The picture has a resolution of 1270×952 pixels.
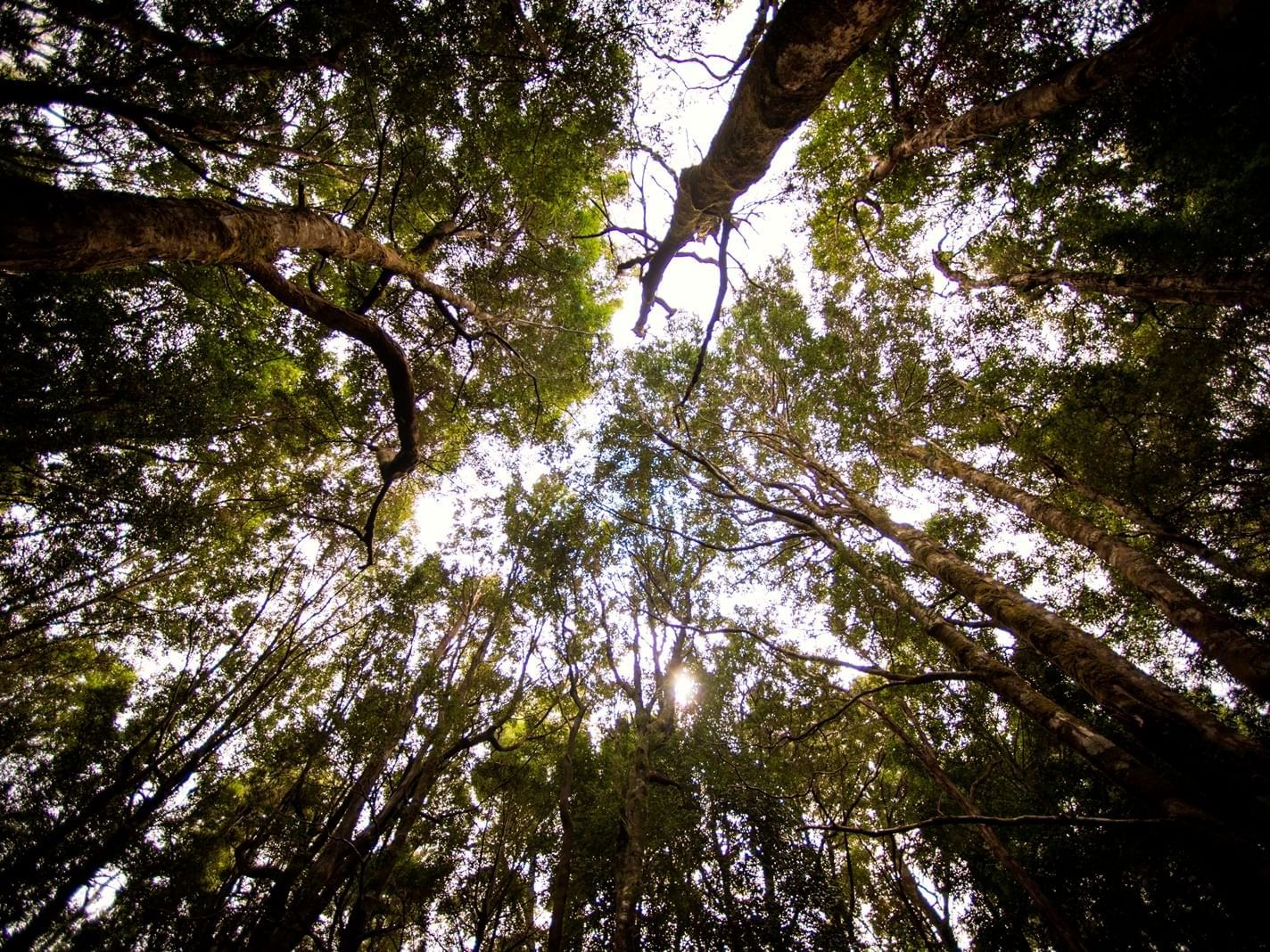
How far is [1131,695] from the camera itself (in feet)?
9.70

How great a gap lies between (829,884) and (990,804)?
4368mm

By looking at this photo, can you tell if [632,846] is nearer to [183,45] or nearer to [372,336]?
[372,336]

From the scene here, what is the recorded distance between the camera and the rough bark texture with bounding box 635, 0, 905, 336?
239 cm

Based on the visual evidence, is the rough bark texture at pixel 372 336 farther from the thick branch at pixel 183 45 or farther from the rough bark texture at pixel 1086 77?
the rough bark texture at pixel 1086 77

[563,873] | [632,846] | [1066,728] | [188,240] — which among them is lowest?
[1066,728]

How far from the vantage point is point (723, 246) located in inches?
107

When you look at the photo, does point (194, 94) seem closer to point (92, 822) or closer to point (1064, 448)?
point (92, 822)

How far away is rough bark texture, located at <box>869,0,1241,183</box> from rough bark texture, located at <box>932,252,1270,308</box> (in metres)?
2.93

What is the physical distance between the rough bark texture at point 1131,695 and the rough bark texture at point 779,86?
4.17 m

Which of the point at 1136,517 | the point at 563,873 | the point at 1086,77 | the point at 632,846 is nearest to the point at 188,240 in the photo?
the point at 1086,77

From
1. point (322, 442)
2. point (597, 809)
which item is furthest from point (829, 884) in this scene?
point (322, 442)

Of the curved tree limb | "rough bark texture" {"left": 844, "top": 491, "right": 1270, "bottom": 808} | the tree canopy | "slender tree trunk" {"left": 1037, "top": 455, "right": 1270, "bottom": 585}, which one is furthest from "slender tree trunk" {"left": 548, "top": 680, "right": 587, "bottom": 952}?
"slender tree trunk" {"left": 1037, "top": 455, "right": 1270, "bottom": 585}

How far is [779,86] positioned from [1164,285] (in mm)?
7412

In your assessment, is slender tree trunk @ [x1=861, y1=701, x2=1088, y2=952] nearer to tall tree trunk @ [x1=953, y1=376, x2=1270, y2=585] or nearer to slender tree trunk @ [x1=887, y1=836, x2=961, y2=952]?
slender tree trunk @ [x1=887, y1=836, x2=961, y2=952]
